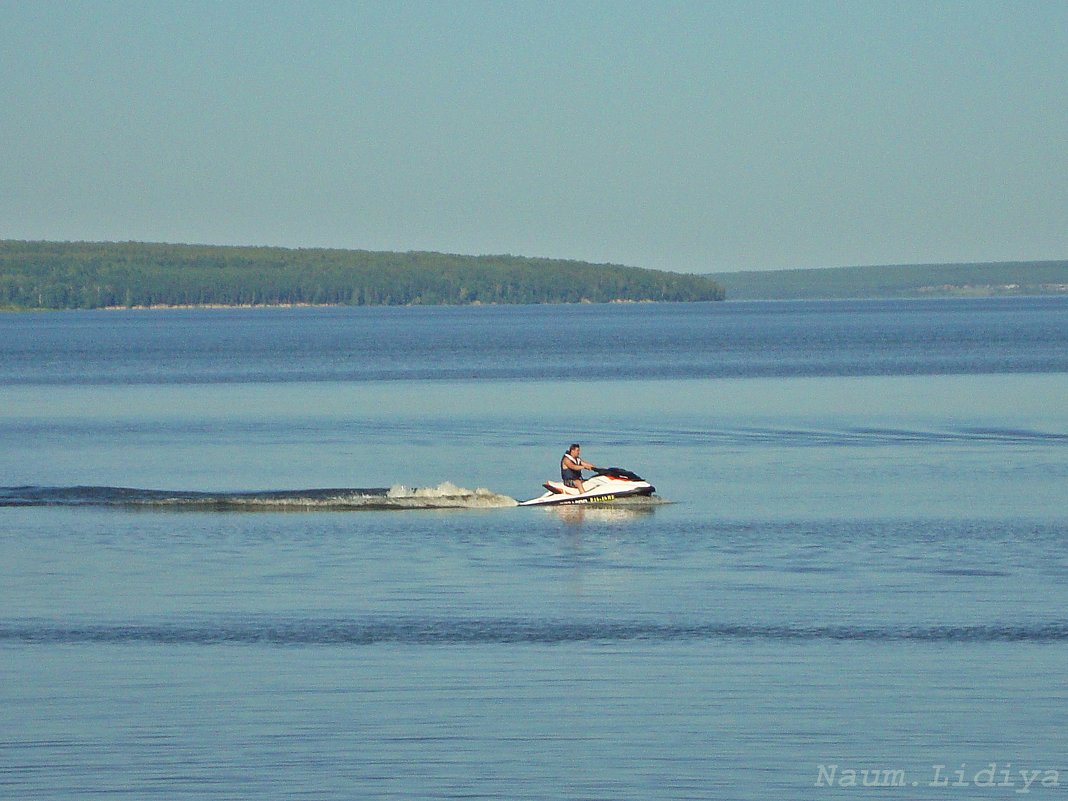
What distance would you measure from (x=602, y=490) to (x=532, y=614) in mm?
13888

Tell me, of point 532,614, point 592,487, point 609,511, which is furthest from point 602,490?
point 532,614

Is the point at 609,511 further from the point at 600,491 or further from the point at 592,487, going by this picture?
the point at 592,487

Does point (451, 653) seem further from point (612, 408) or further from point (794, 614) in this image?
point (612, 408)

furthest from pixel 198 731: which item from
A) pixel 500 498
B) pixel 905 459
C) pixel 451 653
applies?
pixel 905 459

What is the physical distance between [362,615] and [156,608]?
10.5 ft

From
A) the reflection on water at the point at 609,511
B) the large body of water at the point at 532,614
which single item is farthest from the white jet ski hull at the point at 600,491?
the large body of water at the point at 532,614

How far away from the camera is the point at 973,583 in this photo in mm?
26312

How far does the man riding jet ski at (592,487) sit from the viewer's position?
37562mm

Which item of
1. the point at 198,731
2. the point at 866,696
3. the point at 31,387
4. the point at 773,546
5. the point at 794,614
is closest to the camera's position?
the point at 198,731

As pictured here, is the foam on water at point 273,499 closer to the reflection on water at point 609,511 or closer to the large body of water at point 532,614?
the large body of water at point 532,614

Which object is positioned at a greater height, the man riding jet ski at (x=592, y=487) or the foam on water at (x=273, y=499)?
the man riding jet ski at (x=592, y=487)

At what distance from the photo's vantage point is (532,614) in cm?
2398

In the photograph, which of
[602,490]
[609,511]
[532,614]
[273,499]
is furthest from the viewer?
[273,499]

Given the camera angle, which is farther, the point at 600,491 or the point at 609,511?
the point at 600,491
